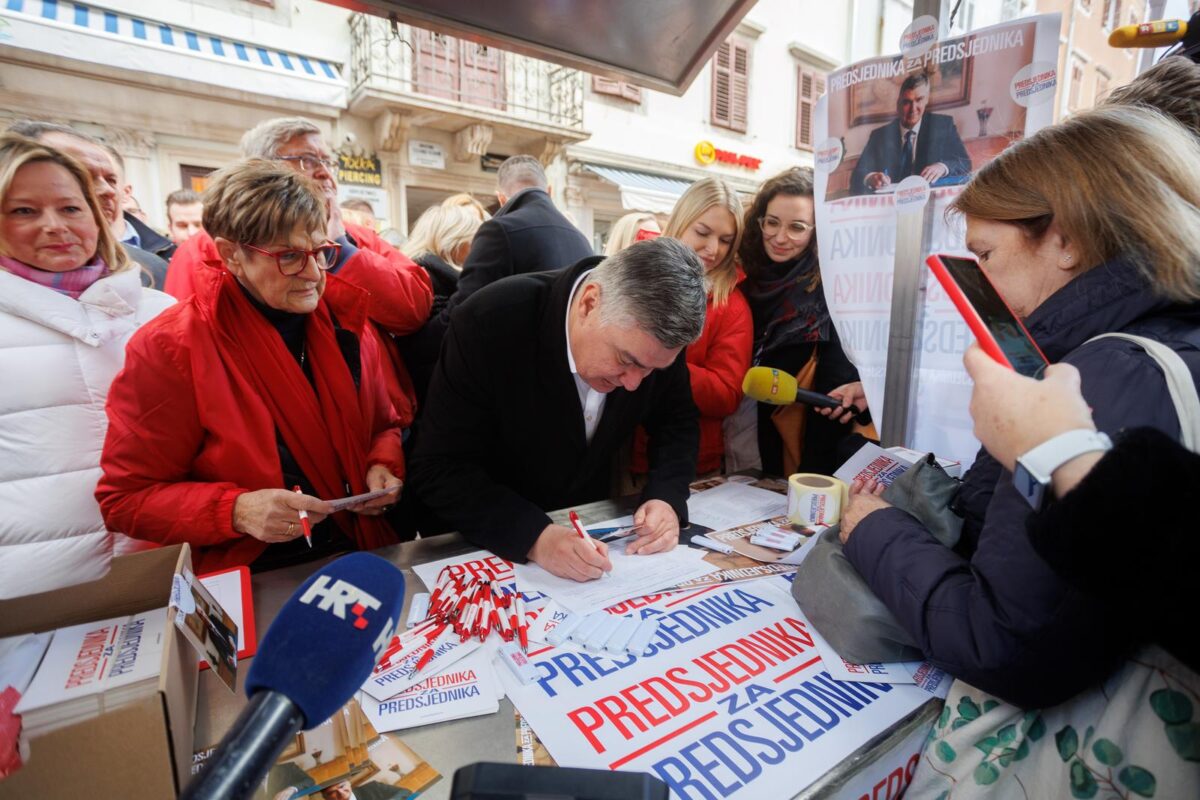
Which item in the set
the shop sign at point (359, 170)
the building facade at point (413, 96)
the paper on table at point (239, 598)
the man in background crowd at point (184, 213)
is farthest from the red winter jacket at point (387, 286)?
the shop sign at point (359, 170)

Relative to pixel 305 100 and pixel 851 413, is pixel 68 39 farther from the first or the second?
pixel 851 413

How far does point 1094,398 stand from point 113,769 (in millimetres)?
1256

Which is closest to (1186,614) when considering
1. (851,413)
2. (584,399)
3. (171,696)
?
(171,696)

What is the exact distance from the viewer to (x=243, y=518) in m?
1.35

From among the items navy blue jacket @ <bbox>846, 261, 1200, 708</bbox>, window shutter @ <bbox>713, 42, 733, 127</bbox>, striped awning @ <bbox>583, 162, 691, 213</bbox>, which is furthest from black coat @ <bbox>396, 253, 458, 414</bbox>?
window shutter @ <bbox>713, 42, 733, 127</bbox>

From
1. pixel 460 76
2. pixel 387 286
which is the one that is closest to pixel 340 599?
pixel 387 286

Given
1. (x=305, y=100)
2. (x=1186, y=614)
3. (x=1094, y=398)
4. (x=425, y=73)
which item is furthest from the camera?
(x=425, y=73)

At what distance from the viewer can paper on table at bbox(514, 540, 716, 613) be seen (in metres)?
1.27

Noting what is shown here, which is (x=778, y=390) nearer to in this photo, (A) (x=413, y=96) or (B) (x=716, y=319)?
(B) (x=716, y=319)

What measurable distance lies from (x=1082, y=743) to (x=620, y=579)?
83 centimetres

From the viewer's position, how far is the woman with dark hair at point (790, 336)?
2.23 meters

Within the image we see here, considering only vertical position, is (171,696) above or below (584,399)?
below

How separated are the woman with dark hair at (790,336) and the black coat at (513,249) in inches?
29.4

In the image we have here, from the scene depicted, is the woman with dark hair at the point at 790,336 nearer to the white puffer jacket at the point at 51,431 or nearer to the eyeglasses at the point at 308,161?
the eyeglasses at the point at 308,161
